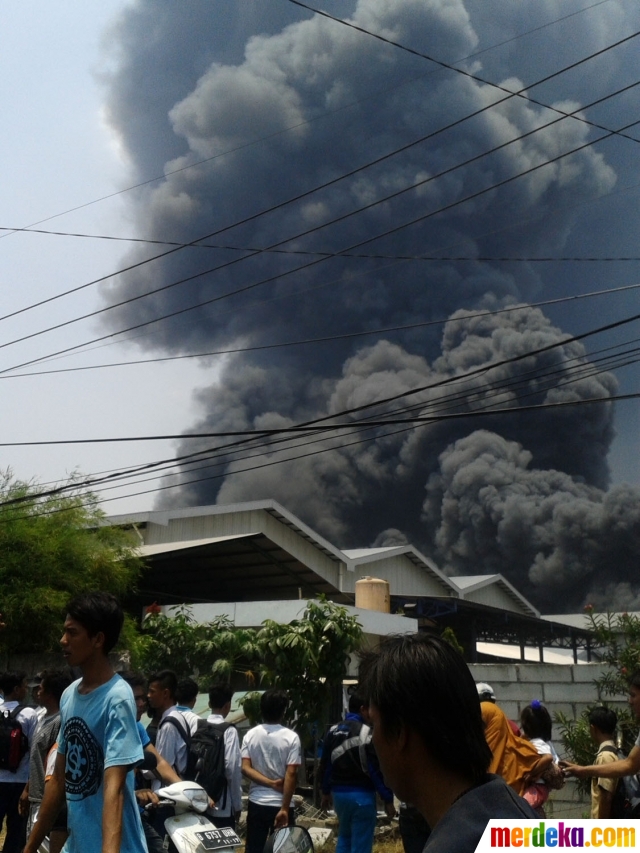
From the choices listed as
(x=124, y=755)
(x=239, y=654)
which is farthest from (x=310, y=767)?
(x=124, y=755)

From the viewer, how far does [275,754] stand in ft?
21.0

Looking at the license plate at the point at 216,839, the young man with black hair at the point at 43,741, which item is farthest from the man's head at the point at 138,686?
the license plate at the point at 216,839

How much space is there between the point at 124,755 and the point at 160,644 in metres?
10.7

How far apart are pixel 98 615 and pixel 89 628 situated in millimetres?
62

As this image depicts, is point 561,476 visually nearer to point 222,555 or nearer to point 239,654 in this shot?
point 222,555

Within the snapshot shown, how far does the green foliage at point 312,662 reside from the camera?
11062 millimetres

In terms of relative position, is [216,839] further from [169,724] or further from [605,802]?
[605,802]

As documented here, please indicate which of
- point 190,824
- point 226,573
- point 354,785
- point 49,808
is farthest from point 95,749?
point 226,573

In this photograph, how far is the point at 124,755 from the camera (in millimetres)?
3150

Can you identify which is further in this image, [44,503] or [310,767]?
[44,503]

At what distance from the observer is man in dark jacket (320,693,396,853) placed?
6020mm

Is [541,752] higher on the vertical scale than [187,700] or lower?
lower

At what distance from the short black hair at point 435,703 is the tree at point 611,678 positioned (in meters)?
7.13

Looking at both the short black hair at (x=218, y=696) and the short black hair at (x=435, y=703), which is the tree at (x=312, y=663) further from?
the short black hair at (x=435, y=703)
